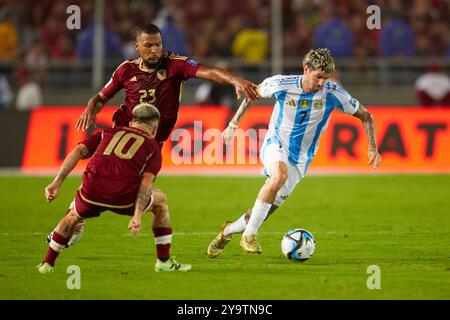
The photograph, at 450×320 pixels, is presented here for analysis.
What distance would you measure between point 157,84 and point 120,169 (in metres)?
1.77

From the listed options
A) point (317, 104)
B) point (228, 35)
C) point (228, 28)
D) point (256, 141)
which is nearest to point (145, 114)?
point (317, 104)

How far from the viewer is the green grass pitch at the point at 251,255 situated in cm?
899

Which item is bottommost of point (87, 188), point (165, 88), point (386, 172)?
point (386, 172)

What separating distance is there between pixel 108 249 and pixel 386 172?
9922mm

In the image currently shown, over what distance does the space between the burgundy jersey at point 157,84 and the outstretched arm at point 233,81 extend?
0.73 ft

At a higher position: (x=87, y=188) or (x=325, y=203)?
(x=87, y=188)

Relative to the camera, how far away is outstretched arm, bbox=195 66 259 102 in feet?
32.3

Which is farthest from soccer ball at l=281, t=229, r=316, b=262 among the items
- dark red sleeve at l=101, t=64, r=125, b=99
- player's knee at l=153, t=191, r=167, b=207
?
dark red sleeve at l=101, t=64, r=125, b=99

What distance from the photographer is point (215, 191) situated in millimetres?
18250

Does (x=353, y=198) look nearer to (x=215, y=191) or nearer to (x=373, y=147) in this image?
(x=215, y=191)

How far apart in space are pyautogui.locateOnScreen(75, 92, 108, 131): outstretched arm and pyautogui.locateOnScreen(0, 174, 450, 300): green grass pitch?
140cm

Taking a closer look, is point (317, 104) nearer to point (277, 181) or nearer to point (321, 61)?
point (321, 61)

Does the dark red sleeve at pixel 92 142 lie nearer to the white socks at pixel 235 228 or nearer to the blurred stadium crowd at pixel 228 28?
the white socks at pixel 235 228

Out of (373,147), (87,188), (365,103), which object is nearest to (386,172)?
(365,103)
